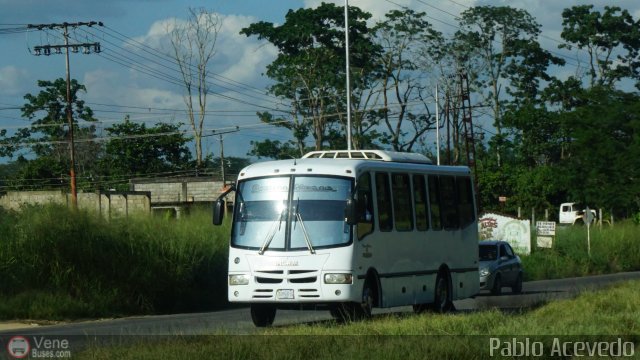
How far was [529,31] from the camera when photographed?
271 ft

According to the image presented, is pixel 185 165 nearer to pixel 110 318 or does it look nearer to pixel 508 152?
pixel 508 152

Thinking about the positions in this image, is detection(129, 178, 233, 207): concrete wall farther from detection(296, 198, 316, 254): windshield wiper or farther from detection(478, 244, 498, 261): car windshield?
detection(296, 198, 316, 254): windshield wiper

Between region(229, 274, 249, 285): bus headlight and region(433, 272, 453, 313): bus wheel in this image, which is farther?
region(433, 272, 453, 313): bus wheel

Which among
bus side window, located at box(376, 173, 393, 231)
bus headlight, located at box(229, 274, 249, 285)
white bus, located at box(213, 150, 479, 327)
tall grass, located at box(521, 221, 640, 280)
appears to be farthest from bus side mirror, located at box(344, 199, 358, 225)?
tall grass, located at box(521, 221, 640, 280)

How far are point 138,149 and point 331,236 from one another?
60372 mm

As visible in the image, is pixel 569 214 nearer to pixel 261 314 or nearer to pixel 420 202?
pixel 420 202

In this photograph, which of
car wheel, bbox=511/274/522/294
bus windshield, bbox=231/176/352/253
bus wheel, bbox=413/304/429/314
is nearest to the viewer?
bus windshield, bbox=231/176/352/253

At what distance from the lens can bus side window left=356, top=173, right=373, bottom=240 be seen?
20670 millimetres

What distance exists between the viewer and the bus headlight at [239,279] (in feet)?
67.7

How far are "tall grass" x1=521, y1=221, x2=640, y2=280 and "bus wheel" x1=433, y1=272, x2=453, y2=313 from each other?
2548 centimetres

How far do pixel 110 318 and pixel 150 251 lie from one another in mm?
2794

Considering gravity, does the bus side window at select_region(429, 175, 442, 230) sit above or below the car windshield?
above

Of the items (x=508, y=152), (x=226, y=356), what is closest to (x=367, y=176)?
(x=226, y=356)

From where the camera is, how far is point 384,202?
72.3ft
